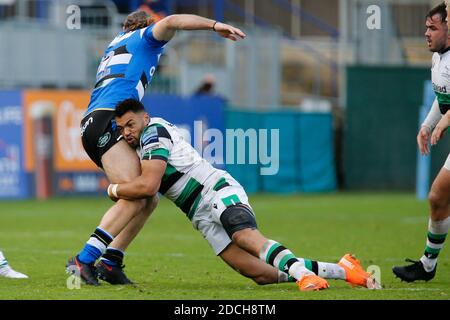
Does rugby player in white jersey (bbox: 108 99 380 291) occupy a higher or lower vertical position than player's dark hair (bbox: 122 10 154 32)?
lower

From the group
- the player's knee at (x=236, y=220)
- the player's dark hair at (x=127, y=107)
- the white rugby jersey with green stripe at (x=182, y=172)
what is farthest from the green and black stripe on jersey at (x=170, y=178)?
the player's knee at (x=236, y=220)

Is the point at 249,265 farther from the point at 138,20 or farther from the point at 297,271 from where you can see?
the point at 138,20

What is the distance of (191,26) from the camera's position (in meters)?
8.86

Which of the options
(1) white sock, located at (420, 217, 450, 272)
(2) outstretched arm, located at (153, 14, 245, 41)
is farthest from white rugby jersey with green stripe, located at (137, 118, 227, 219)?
(1) white sock, located at (420, 217, 450, 272)

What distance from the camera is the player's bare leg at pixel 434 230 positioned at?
986 cm

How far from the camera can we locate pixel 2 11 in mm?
27594

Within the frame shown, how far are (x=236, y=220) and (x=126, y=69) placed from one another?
1.68 metres

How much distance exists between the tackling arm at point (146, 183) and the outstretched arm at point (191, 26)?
1054 mm

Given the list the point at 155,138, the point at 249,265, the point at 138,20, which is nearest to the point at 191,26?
the point at 155,138

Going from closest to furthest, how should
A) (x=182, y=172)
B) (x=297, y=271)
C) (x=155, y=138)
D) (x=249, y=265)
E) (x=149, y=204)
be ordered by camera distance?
(x=297, y=271)
(x=155, y=138)
(x=182, y=172)
(x=249, y=265)
(x=149, y=204)

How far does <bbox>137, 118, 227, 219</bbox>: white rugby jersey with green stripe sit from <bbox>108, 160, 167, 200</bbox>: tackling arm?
12 centimetres

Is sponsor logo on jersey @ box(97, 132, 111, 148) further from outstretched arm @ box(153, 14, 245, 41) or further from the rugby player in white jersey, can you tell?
outstretched arm @ box(153, 14, 245, 41)

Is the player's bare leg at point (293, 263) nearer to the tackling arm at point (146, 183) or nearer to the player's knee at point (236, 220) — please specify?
the player's knee at point (236, 220)

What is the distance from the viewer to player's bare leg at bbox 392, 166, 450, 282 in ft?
32.3
